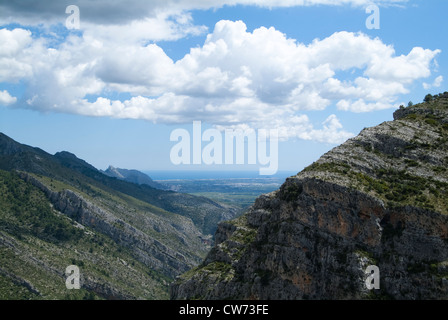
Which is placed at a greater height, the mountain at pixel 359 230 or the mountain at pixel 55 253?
the mountain at pixel 359 230

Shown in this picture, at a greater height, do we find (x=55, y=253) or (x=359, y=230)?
(x=359, y=230)

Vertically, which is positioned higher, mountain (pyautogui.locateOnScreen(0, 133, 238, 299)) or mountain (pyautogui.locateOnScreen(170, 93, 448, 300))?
mountain (pyautogui.locateOnScreen(170, 93, 448, 300))

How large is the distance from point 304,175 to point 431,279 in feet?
74.6

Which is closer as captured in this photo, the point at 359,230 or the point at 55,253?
the point at 359,230

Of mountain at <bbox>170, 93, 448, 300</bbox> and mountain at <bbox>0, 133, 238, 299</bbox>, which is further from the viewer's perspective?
mountain at <bbox>0, 133, 238, 299</bbox>

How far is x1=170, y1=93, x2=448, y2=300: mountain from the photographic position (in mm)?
53312

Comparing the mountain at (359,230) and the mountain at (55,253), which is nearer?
the mountain at (359,230)

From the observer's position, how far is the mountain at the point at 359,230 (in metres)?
53.3

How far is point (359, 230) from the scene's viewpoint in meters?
57.2
